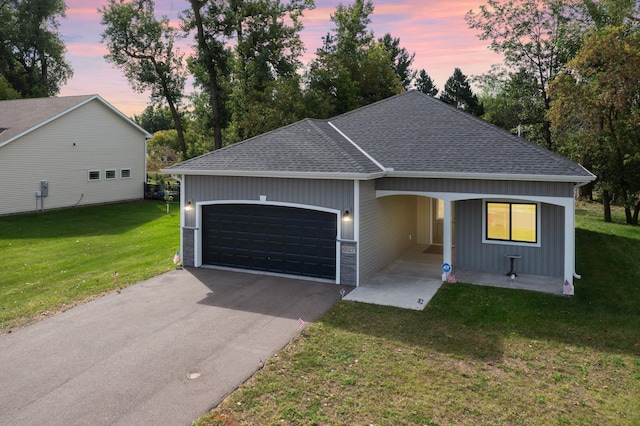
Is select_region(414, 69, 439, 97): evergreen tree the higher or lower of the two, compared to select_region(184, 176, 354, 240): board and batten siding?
higher

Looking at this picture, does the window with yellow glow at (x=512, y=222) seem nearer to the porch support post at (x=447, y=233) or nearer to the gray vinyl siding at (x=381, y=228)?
the porch support post at (x=447, y=233)

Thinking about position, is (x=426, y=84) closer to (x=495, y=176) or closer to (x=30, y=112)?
(x=30, y=112)

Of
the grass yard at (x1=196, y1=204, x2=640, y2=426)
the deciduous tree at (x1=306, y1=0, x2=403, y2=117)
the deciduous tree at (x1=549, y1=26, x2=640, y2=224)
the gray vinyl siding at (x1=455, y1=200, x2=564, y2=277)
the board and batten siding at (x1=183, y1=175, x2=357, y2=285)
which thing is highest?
the deciduous tree at (x1=306, y1=0, x2=403, y2=117)

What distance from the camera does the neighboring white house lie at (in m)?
21.4

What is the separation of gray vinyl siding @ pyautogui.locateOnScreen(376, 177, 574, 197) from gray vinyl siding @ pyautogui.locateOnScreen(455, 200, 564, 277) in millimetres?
1408

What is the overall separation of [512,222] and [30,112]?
2446 centimetres

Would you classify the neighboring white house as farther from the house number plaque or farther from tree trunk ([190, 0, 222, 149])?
the house number plaque

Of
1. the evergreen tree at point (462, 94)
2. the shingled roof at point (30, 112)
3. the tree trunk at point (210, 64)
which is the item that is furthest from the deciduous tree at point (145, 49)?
the evergreen tree at point (462, 94)

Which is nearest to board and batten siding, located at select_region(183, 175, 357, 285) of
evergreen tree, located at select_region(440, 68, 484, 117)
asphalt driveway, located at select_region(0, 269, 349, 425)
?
asphalt driveway, located at select_region(0, 269, 349, 425)

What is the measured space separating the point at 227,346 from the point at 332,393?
235 cm

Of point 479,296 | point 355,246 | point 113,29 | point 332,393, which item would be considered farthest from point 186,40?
point 332,393

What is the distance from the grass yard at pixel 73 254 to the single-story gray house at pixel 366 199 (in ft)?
7.59

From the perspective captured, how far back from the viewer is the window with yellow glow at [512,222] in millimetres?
12383

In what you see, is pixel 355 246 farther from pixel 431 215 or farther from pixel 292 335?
pixel 431 215
